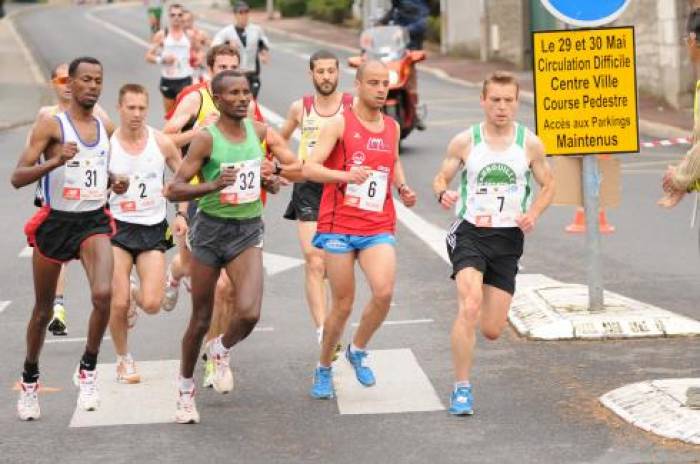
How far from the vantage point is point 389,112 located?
24.9 metres

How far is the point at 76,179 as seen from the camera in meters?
10.1

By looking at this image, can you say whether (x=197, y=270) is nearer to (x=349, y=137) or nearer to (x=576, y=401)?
(x=349, y=137)

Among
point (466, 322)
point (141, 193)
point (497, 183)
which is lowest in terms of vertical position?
point (466, 322)

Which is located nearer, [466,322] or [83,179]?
[466,322]

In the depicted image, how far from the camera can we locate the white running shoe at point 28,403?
9953 millimetres

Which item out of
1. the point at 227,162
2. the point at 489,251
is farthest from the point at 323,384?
the point at 227,162

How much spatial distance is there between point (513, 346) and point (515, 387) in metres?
1.26

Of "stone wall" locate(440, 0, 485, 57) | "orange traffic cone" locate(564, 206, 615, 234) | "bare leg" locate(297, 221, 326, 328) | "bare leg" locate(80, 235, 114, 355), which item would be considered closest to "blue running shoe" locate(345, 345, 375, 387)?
"bare leg" locate(297, 221, 326, 328)

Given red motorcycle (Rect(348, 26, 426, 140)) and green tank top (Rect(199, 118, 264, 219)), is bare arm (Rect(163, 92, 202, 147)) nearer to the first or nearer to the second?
green tank top (Rect(199, 118, 264, 219))

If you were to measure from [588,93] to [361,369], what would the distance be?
284cm

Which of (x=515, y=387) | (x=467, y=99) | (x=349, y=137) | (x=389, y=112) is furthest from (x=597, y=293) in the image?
(x=467, y=99)

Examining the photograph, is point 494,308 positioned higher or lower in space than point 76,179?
lower

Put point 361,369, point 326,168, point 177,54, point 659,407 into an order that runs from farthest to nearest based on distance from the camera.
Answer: point 177,54 → point 361,369 → point 326,168 → point 659,407

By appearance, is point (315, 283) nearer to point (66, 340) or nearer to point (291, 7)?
point (66, 340)
